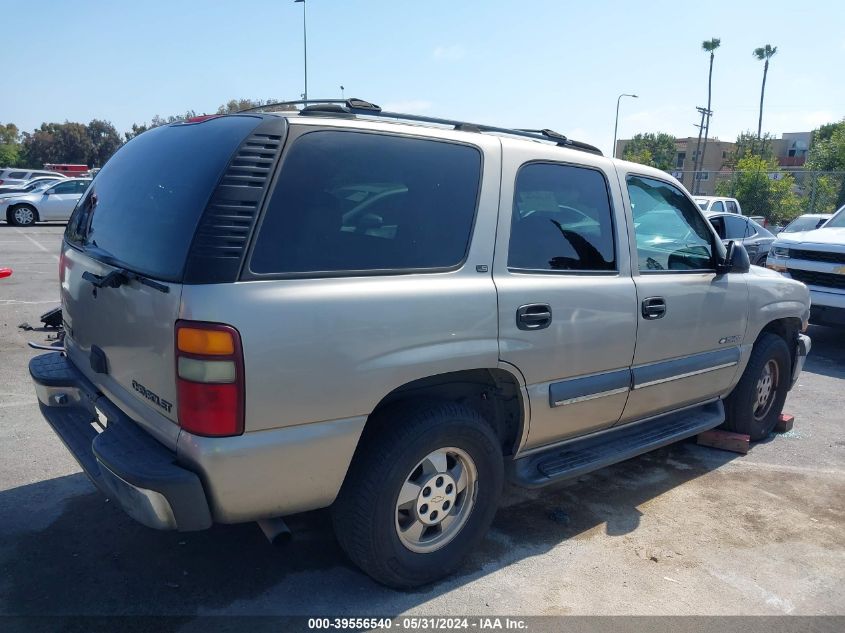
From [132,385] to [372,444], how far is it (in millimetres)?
1013

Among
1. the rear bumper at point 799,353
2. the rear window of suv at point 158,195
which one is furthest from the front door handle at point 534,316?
the rear bumper at point 799,353

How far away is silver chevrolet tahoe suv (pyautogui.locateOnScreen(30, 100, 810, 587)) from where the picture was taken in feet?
8.01

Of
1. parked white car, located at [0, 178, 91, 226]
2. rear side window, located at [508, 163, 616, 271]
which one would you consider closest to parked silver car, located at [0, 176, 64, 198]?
parked white car, located at [0, 178, 91, 226]

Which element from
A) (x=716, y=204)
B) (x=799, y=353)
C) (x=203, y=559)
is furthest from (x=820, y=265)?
(x=716, y=204)

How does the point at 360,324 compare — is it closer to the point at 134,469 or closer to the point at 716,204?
the point at 134,469

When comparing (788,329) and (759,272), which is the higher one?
(759,272)

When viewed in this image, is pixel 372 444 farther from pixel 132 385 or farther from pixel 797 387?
pixel 797 387

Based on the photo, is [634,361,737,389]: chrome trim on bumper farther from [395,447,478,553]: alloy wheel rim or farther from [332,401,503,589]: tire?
[395,447,478,553]: alloy wheel rim

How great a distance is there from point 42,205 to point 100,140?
53128 mm

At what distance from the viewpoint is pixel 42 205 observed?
21.3m

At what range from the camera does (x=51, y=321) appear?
5520mm

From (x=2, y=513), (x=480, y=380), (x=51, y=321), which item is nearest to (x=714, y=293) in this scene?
(x=480, y=380)

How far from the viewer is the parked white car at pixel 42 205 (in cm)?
2100

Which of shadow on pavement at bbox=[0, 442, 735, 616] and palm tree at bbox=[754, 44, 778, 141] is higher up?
palm tree at bbox=[754, 44, 778, 141]
